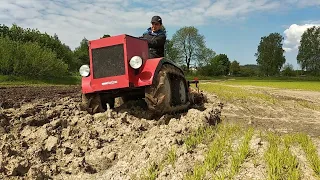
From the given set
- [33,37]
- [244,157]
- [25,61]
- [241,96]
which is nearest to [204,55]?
[33,37]

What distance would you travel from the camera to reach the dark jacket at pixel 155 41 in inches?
340

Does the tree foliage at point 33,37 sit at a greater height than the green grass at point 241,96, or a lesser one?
greater

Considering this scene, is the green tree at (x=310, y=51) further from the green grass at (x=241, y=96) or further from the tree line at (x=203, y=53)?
the green grass at (x=241, y=96)

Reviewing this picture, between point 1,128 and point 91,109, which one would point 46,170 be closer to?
point 1,128

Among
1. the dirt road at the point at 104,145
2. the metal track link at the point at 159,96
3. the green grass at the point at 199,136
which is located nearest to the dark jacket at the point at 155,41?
the metal track link at the point at 159,96

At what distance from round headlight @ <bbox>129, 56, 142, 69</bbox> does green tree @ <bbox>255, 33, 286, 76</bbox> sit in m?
92.1

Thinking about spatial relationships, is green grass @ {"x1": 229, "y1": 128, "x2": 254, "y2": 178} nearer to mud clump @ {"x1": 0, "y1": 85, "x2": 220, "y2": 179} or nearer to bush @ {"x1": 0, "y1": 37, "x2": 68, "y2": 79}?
mud clump @ {"x1": 0, "y1": 85, "x2": 220, "y2": 179}

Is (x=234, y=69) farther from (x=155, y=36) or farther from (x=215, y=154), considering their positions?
(x=215, y=154)

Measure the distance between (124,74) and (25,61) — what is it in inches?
1302

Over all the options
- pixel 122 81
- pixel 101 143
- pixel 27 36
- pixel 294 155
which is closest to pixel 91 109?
pixel 122 81

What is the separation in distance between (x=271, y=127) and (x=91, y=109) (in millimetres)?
3695

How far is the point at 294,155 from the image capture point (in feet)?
15.0

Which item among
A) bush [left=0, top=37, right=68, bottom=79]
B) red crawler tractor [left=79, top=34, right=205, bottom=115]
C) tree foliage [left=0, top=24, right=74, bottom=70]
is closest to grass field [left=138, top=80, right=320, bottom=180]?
red crawler tractor [left=79, top=34, right=205, bottom=115]

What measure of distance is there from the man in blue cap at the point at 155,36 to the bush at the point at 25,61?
30937mm
